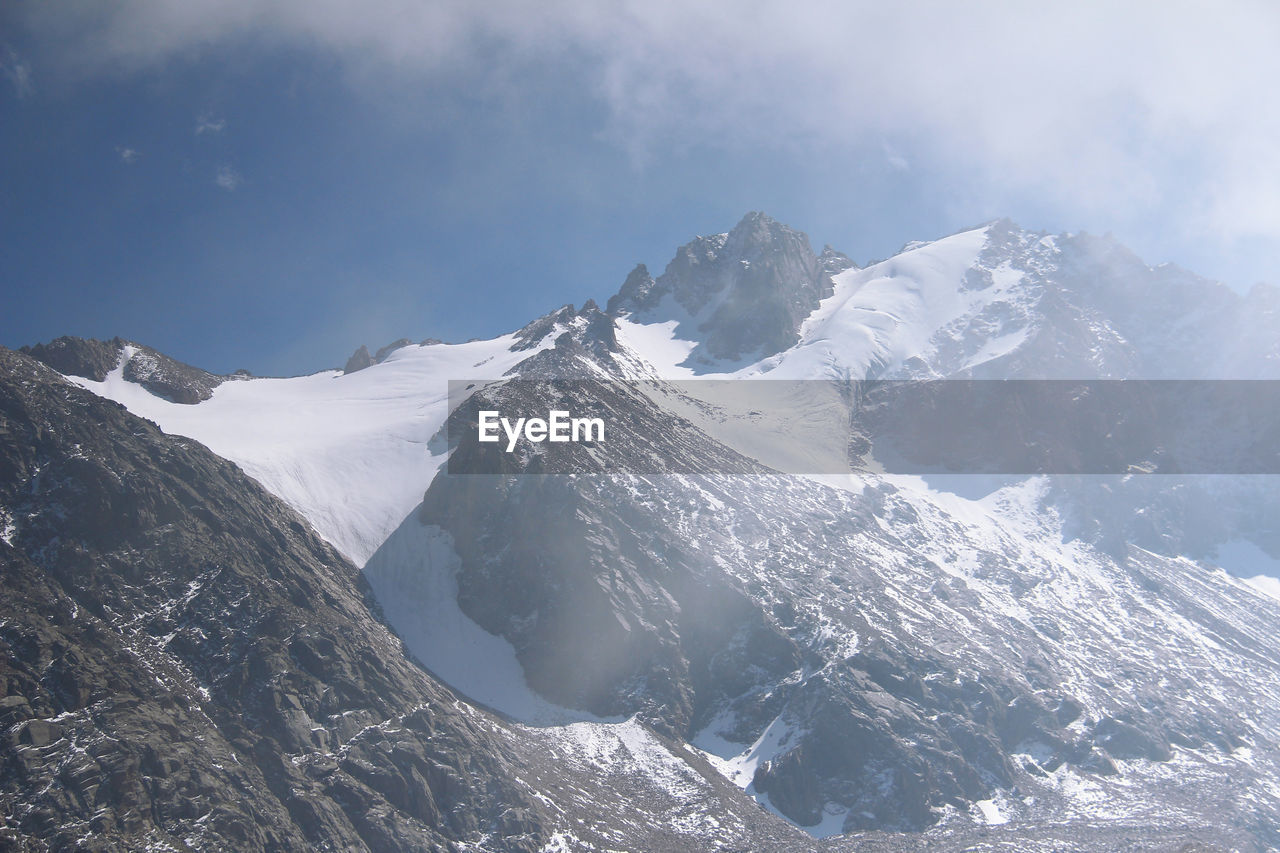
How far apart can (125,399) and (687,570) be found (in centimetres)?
8914

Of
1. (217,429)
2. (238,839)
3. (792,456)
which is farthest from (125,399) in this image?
(792,456)

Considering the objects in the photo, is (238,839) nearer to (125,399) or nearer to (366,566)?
(366,566)

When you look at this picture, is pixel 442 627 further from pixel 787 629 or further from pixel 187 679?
pixel 787 629

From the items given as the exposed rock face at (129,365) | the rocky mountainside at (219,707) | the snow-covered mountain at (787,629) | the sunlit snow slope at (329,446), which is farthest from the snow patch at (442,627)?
the exposed rock face at (129,365)

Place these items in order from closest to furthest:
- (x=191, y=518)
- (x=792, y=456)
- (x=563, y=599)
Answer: (x=191, y=518), (x=563, y=599), (x=792, y=456)

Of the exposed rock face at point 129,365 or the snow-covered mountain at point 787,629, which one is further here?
the exposed rock face at point 129,365

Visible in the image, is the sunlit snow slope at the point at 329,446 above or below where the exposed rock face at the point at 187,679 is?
above

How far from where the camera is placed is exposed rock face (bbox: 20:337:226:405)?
161000 mm

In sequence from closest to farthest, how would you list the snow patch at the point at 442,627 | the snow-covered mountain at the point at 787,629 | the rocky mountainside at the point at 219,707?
the rocky mountainside at the point at 219,707, the snow-covered mountain at the point at 787,629, the snow patch at the point at 442,627

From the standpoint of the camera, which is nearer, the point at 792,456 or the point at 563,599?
the point at 563,599

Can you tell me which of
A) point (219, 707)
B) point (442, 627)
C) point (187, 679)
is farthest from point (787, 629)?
point (187, 679)

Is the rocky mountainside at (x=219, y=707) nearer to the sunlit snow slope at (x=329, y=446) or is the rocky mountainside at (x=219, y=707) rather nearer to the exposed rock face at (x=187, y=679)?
the exposed rock face at (x=187, y=679)

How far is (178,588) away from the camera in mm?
103125

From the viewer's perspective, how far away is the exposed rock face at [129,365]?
528 feet
